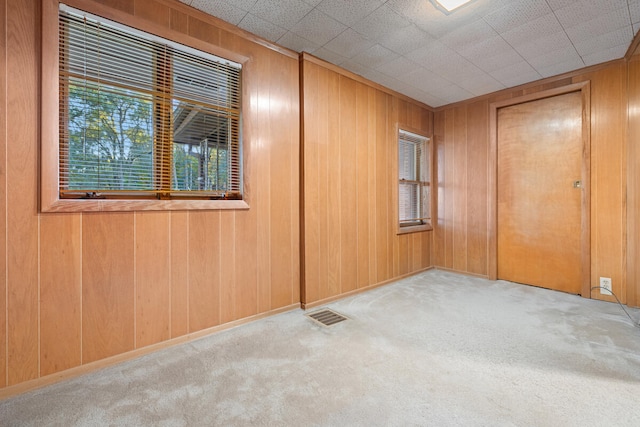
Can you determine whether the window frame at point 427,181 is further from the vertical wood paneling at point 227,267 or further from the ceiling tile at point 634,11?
the vertical wood paneling at point 227,267

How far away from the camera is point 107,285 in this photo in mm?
1848

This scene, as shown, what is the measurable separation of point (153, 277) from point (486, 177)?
4.07m

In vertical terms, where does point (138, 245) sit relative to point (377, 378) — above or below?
above

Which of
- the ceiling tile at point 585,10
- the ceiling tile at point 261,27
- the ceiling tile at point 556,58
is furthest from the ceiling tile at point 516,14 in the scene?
the ceiling tile at point 261,27

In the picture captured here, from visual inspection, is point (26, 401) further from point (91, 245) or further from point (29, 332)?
point (91, 245)

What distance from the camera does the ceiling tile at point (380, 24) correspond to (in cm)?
219

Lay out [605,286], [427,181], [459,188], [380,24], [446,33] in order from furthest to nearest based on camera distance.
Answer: [427,181] < [459,188] < [605,286] < [446,33] < [380,24]

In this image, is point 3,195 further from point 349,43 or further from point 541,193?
point 541,193

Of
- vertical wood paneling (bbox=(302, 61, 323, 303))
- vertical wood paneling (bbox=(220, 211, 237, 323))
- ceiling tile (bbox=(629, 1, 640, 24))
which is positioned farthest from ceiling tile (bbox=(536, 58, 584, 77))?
vertical wood paneling (bbox=(220, 211, 237, 323))

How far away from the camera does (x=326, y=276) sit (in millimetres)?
2977

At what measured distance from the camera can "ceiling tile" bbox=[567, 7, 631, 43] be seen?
222cm

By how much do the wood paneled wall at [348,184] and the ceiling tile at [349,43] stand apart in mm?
247

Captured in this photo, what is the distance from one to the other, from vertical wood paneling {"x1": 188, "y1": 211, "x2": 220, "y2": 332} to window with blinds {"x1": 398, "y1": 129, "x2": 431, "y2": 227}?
2.61 metres

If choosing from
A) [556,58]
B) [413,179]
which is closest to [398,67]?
[556,58]
